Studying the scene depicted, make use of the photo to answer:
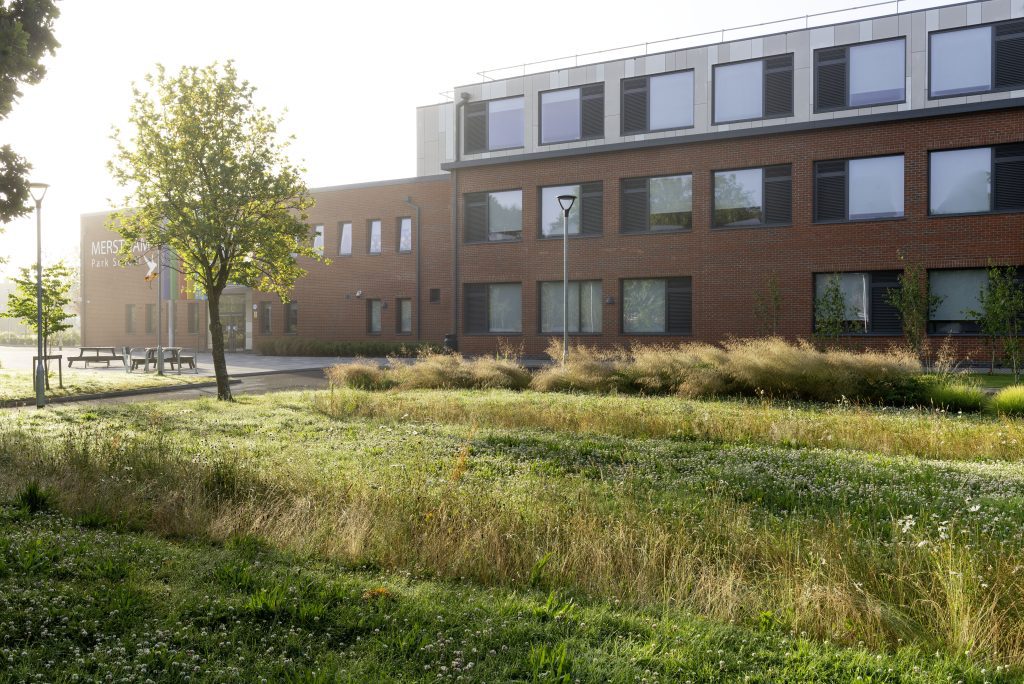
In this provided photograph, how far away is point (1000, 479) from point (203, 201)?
14.5 m

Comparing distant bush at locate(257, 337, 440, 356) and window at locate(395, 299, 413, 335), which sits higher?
window at locate(395, 299, 413, 335)

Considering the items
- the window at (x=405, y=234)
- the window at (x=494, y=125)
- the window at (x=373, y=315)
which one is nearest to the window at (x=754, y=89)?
the window at (x=494, y=125)

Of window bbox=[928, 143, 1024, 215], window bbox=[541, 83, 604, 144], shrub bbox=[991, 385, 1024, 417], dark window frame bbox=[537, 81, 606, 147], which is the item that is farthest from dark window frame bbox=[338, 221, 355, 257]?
shrub bbox=[991, 385, 1024, 417]

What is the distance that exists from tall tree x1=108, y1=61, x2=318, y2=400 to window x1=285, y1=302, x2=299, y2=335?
23.4 metres

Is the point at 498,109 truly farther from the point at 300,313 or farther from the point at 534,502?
the point at 534,502

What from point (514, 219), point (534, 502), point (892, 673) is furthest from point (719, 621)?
point (514, 219)

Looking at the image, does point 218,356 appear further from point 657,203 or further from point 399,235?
point 399,235

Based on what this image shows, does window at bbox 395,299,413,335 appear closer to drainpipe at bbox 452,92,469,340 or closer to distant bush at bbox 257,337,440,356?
distant bush at bbox 257,337,440,356

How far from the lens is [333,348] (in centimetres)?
3694

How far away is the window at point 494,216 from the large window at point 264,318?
13.9 m

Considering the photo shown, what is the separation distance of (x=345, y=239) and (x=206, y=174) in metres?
22.3

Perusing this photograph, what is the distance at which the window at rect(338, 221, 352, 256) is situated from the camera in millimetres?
38625

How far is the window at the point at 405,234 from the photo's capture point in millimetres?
36625

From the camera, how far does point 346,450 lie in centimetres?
1000
